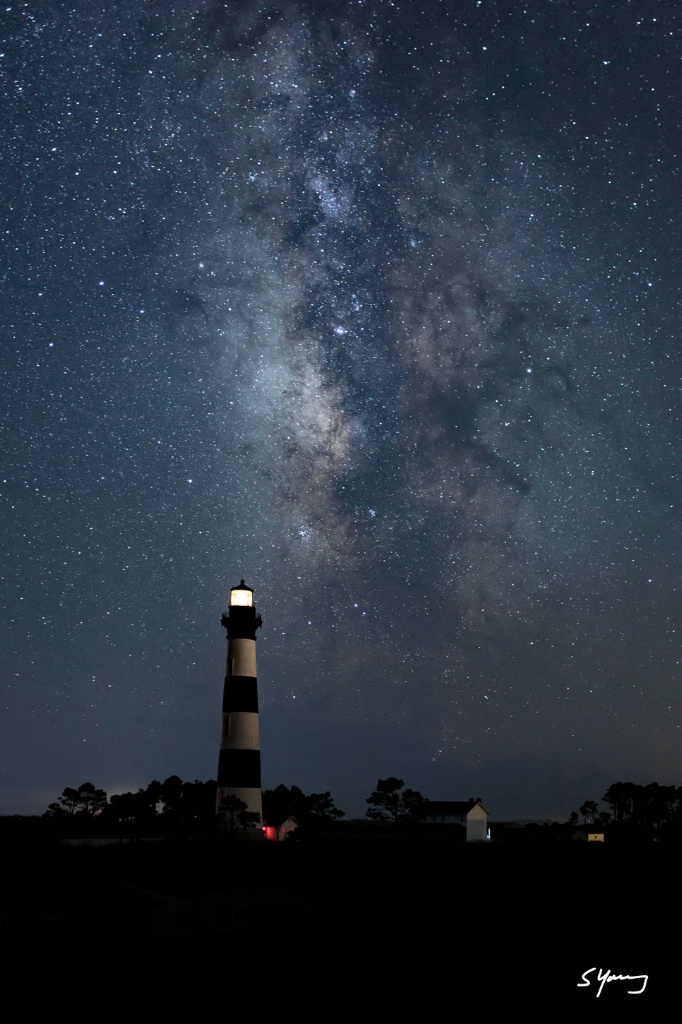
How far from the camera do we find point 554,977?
67.2ft

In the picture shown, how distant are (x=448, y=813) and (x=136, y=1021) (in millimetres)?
114056

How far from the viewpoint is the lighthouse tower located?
5981cm

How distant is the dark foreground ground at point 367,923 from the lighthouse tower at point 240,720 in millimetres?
10748

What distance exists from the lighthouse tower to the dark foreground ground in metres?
10.7

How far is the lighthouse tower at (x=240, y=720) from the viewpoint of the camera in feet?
196

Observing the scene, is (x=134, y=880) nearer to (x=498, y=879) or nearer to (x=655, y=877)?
(x=498, y=879)

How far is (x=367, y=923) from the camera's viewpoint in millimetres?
27688

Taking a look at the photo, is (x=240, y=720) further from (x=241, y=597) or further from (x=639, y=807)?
(x=639, y=807)

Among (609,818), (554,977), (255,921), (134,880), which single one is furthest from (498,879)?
(609,818)

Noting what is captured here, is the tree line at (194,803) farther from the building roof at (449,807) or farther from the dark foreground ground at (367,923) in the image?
the dark foreground ground at (367,923)

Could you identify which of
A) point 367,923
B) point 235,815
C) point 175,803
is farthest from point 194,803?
point 367,923
